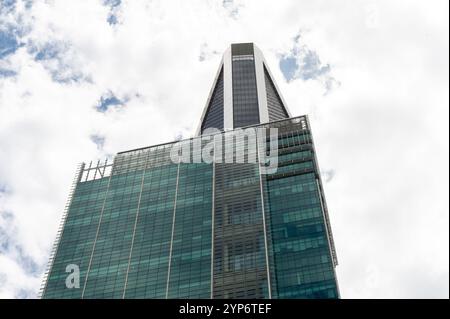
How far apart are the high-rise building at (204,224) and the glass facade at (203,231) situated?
27cm

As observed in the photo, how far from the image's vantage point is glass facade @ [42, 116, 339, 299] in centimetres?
10506

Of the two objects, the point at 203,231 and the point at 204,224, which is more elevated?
the point at 204,224

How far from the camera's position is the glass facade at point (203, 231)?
105062 mm

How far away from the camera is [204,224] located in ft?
398

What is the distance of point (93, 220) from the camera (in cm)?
13238

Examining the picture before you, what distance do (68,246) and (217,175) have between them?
43.4 m

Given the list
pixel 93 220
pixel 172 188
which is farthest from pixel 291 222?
pixel 93 220

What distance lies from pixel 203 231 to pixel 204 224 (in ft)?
7.68

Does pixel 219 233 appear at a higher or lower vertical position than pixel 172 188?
lower

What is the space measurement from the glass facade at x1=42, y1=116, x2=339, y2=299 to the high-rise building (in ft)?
0.88

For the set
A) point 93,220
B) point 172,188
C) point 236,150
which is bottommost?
point 93,220

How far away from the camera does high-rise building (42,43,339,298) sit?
4161 inches
